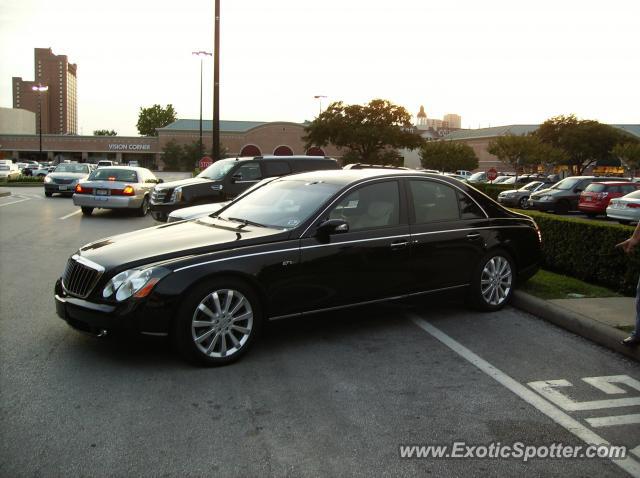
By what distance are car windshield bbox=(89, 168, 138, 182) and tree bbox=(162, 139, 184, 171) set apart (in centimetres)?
7016

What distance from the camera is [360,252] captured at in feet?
18.0

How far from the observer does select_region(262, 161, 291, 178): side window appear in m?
13.4

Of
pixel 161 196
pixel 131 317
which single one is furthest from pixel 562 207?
pixel 131 317

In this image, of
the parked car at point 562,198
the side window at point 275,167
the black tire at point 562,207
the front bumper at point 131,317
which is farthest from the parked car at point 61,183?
the front bumper at point 131,317

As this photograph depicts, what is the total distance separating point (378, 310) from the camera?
6.56 meters

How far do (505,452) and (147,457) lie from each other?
2043 mm

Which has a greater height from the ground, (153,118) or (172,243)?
(153,118)

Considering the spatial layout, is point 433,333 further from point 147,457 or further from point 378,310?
point 147,457

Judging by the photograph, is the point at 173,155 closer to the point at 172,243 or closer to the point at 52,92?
the point at 52,92

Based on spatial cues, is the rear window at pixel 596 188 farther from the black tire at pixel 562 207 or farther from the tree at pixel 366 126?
the tree at pixel 366 126

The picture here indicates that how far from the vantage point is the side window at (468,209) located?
255 inches

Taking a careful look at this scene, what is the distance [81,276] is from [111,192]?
1239 centimetres

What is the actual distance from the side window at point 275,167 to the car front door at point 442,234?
7292mm

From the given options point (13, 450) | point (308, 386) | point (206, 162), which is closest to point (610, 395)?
point (308, 386)
